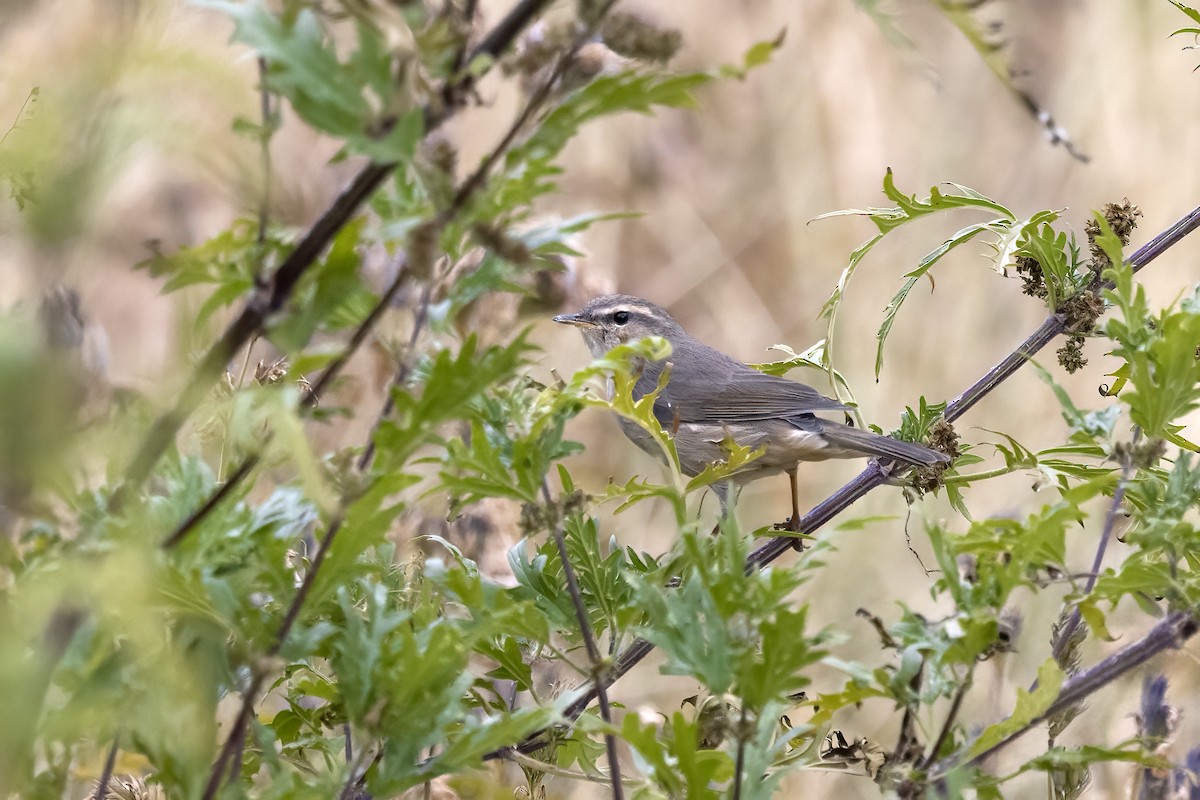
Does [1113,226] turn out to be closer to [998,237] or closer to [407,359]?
[998,237]

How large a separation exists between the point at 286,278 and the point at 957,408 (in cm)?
129

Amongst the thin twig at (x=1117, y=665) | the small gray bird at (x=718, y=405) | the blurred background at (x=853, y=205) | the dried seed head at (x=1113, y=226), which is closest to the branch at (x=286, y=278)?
the thin twig at (x=1117, y=665)

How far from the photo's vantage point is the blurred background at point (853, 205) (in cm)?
544

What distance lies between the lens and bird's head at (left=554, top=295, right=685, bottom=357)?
4574 mm

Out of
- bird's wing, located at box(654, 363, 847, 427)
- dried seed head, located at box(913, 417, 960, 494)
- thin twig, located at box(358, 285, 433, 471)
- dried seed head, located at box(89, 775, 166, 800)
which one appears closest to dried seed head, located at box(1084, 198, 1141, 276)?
dried seed head, located at box(913, 417, 960, 494)

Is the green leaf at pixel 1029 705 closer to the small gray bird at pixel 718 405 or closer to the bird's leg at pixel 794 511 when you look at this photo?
the bird's leg at pixel 794 511

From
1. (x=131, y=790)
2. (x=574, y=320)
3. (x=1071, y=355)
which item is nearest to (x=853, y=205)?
(x=574, y=320)

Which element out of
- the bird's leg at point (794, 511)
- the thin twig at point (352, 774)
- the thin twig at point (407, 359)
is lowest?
the thin twig at point (352, 774)

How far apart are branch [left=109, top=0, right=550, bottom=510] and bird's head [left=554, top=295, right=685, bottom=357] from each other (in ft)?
11.3

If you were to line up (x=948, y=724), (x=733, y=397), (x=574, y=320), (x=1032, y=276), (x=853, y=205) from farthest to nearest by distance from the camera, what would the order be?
1. (x=853, y=205)
2. (x=574, y=320)
3. (x=733, y=397)
4. (x=1032, y=276)
5. (x=948, y=724)

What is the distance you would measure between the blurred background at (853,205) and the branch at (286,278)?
107 inches

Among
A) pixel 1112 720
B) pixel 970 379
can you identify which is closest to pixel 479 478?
pixel 1112 720

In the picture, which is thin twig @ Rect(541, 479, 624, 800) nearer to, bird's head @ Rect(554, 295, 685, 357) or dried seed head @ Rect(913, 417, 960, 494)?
dried seed head @ Rect(913, 417, 960, 494)

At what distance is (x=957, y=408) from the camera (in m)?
2.01
